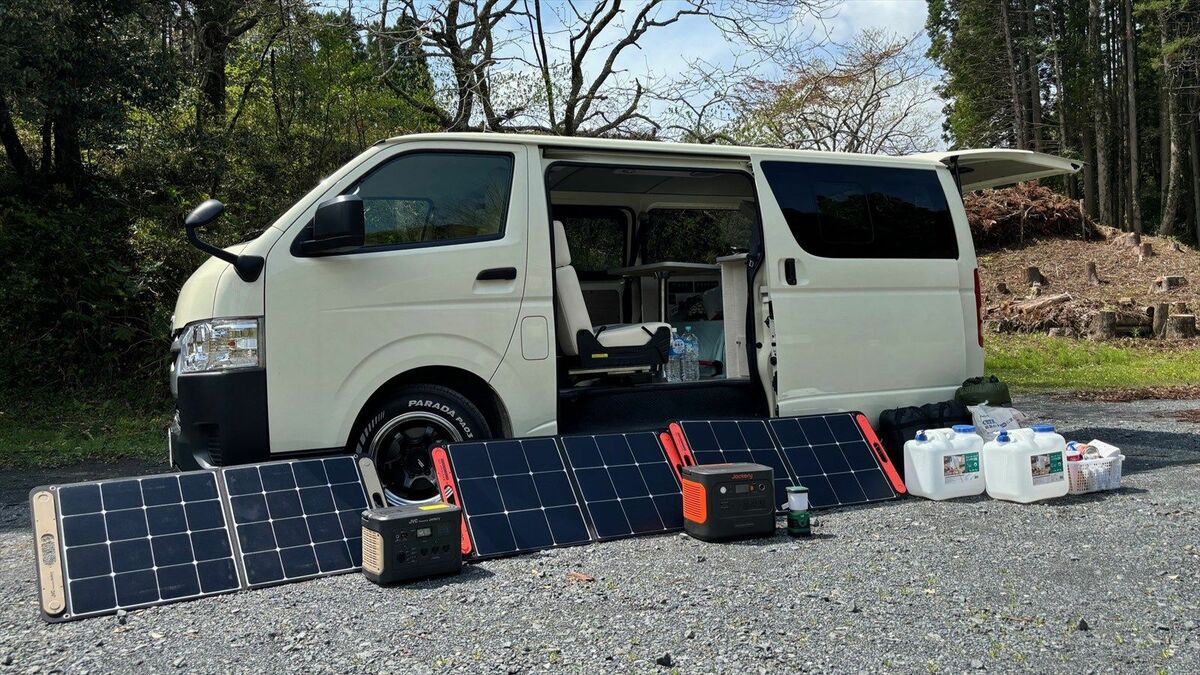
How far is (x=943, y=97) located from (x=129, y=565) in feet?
123

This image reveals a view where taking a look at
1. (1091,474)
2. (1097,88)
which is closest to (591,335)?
(1091,474)

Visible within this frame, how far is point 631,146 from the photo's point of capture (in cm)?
587

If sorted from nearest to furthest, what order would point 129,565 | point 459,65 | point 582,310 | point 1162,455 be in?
point 129,565
point 582,310
point 1162,455
point 459,65

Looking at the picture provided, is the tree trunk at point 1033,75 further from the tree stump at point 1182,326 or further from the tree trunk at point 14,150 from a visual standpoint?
the tree trunk at point 14,150

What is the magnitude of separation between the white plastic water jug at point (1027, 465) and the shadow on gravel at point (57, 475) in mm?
6302

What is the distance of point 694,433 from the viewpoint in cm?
557

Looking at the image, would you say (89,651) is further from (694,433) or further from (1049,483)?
(1049,483)

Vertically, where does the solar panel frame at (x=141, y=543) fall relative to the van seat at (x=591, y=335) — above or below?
below

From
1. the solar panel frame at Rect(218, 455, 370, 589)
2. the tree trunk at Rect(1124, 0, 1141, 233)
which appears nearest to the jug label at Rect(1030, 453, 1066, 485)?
the solar panel frame at Rect(218, 455, 370, 589)

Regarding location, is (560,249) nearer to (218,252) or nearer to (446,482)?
(446,482)

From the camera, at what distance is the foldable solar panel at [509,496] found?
4695 millimetres

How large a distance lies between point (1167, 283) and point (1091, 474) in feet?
50.4

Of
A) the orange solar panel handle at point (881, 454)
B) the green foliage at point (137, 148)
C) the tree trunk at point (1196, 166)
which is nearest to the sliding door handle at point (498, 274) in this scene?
the orange solar panel handle at point (881, 454)

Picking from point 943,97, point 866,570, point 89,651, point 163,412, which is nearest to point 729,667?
point 866,570
